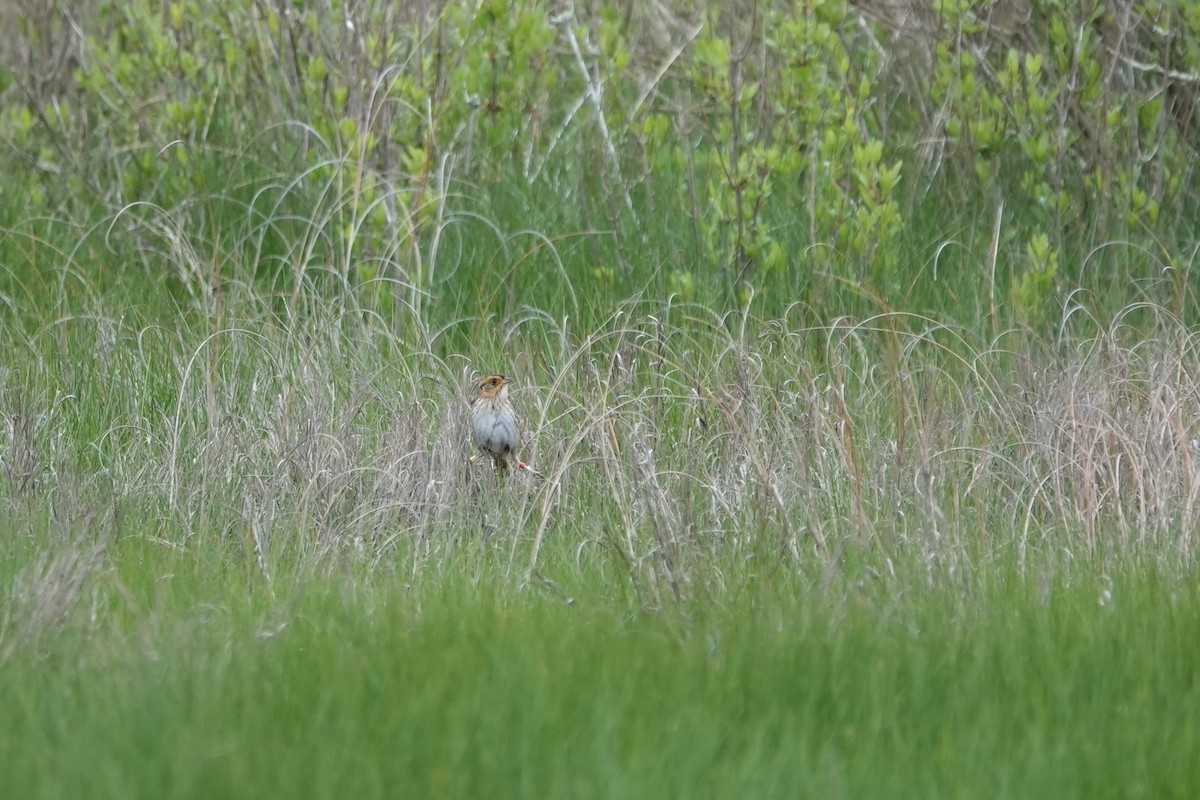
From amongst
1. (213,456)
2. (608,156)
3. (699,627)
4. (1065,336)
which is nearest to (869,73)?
A: (608,156)

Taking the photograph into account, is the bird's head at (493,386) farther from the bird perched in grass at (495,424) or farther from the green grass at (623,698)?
the green grass at (623,698)

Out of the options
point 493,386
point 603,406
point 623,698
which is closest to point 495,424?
point 493,386

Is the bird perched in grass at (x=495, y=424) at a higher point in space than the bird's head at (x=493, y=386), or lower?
lower

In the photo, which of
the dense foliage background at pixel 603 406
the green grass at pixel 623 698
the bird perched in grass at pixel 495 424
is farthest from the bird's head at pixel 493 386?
the green grass at pixel 623 698

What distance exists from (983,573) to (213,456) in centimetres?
238

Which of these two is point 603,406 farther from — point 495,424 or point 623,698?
point 623,698

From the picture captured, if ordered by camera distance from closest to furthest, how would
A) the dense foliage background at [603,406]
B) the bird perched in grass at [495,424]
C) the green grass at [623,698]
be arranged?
1. the green grass at [623,698]
2. the dense foliage background at [603,406]
3. the bird perched in grass at [495,424]

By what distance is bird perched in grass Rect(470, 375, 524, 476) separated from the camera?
4.82m

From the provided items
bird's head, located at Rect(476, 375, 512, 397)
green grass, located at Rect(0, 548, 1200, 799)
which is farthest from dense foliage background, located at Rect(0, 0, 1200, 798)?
bird's head, located at Rect(476, 375, 512, 397)

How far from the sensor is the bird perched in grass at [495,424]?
4816 millimetres

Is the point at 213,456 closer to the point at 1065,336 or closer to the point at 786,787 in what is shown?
the point at 786,787

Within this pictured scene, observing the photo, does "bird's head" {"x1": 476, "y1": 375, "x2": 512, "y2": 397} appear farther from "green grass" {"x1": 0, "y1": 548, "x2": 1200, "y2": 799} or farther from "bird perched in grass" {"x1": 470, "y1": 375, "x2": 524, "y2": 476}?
"green grass" {"x1": 0, "y1": 548, "x2": 1200, "y2": 799}

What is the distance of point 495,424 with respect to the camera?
4.82 meters

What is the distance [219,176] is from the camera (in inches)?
307
